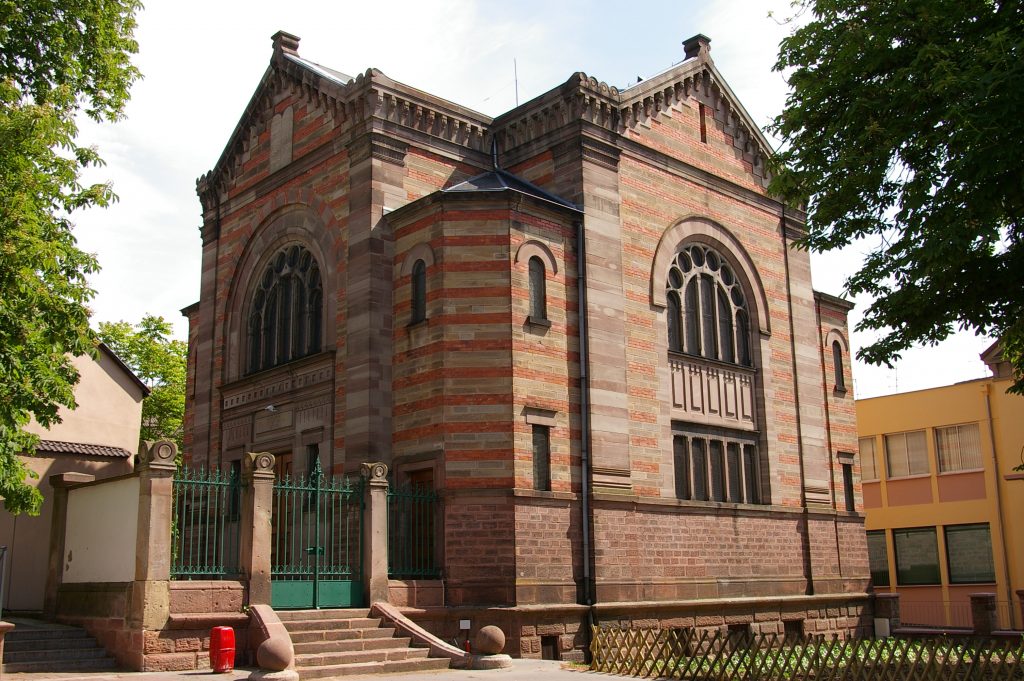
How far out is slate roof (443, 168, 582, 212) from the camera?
22.9m

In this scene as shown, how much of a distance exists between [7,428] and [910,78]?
49.2 feet

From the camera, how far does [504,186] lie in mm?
23672

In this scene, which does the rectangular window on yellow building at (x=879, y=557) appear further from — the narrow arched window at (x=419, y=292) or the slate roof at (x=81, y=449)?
the slate roof at (x=81, y=449)

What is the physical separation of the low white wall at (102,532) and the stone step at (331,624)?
2.77 metres

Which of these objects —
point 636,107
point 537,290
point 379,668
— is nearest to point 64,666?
point 379,668

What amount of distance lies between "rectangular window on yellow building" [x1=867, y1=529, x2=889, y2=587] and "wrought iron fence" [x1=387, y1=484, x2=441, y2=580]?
24.9 meters

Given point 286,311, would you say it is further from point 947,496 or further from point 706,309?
point 947,496

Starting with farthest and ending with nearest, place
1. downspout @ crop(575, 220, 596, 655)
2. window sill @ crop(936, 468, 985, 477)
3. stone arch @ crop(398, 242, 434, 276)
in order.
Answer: window sill @ crop(936, 468, 985, 477) < stone arch @ crop(398, 242, 434, 276) < downspout @ crop(575, 220, 596, 655)

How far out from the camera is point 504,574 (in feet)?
68.5

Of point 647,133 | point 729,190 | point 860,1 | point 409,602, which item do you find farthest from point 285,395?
point 860,1

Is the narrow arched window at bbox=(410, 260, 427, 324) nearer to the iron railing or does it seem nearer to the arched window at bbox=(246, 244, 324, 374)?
the arched window at bbox=(246, 244, 324, 374)

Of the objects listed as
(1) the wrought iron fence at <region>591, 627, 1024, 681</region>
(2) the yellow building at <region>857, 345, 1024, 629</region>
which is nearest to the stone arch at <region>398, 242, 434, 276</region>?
(1) the wrought iron fence at <region>591, 627, 1024, 681</region>

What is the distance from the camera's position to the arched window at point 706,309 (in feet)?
86.0

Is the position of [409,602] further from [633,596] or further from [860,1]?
[860,1]
